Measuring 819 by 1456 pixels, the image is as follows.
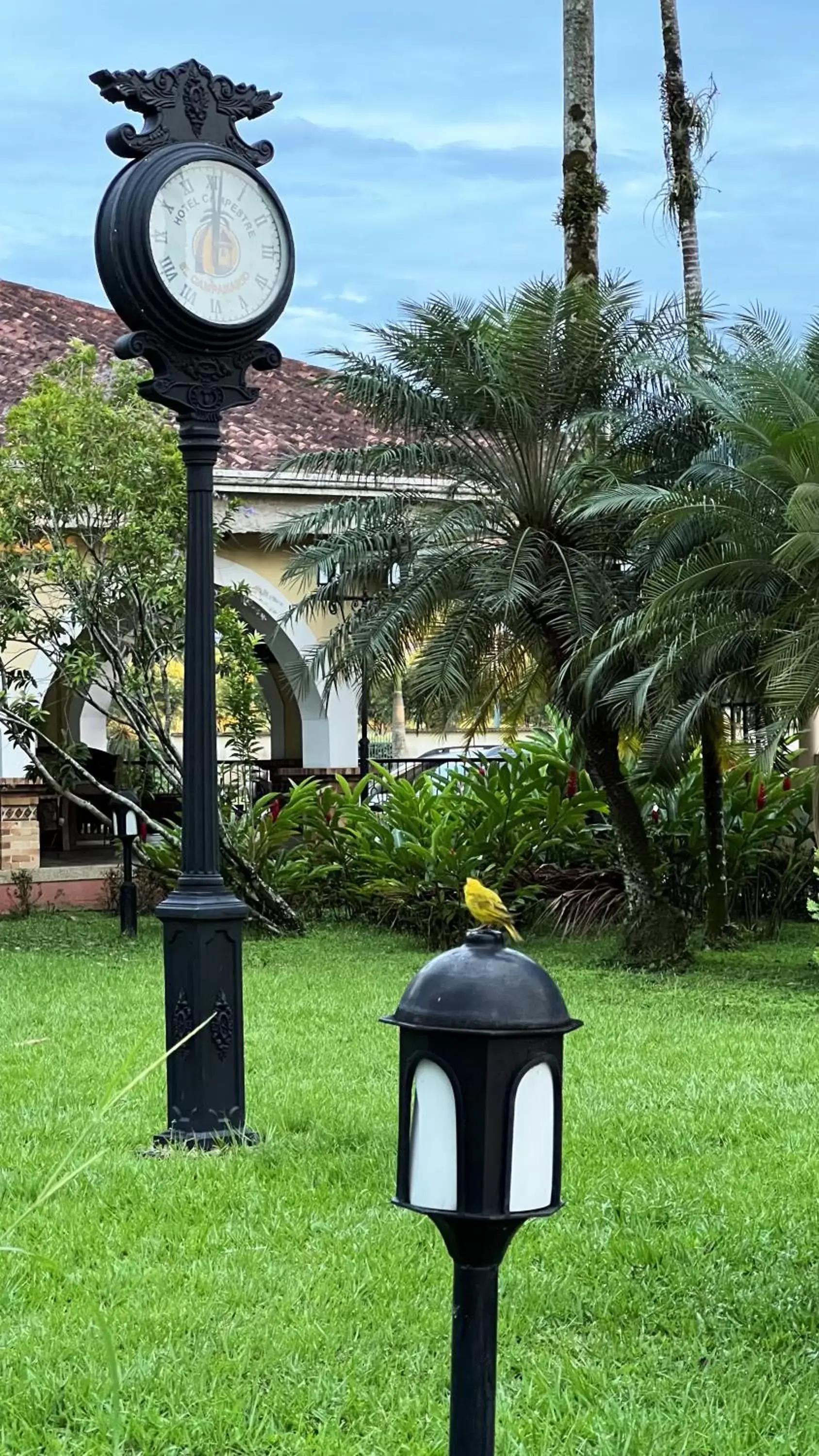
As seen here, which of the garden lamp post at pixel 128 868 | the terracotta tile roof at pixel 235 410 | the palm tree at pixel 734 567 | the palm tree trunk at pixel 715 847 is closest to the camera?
the palm tree at pixel 734 567

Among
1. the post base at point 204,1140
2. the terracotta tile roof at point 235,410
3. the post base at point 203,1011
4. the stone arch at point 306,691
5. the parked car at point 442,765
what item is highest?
the terracotta tile roof at point 235,410

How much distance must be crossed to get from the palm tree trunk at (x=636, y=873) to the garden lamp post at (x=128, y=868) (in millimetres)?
4442

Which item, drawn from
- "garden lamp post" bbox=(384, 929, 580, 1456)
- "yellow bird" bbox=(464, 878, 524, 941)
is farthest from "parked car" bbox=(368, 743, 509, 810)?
"garden lamp post" bbox=(384, 929, 580, 1456)

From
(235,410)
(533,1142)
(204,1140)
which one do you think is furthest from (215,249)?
(235,410)

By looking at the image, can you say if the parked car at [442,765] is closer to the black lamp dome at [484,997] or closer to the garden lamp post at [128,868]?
the garden lamp post at [128,868]

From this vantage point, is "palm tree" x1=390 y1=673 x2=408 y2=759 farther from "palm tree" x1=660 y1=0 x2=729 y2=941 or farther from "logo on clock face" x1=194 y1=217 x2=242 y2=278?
"logo on clock face" x1=194 y1=217 x2=242 y2=278

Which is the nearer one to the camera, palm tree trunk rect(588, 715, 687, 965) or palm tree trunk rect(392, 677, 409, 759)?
palm tree trunk rect(588, 715, 687, 965)

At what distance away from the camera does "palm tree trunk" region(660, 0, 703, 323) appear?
2312 cm

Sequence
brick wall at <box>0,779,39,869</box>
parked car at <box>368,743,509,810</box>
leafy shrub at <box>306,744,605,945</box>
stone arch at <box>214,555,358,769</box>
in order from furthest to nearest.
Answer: stone arch at <box>214,555,358,769</box>, brick wall at <box>0,779,39,869</box>, parked car at <box>368,743,509,810</box>, leafy shrub at <box>306,744,605,945</box>

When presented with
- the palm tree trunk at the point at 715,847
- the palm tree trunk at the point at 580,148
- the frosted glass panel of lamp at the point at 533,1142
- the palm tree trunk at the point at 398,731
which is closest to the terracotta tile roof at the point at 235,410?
the palm tree trunk at the point at 580,148

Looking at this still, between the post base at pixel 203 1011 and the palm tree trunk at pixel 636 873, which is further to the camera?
the palm tree trunk at pixel 636 873

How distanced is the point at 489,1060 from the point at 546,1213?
27cm

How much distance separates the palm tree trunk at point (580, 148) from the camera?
16984 mm

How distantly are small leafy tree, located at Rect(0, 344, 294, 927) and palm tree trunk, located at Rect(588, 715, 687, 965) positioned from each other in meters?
3.15
